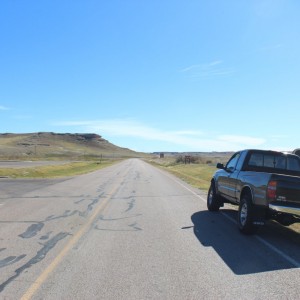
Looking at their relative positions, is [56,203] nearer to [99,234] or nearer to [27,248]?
[99,234]

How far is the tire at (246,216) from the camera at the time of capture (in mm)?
10063

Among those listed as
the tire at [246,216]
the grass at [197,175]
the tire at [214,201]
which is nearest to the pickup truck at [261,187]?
the tire at [246,216]

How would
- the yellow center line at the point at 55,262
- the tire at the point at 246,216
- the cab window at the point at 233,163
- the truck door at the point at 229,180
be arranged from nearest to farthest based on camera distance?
the yellow center line at the point at 55,262
the tire at the point at 246,216
the truck door at the point at 229,180
the cab window at the point at 233,163

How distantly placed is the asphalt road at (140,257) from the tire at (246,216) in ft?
0.70

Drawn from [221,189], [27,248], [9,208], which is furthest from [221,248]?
[9,208]

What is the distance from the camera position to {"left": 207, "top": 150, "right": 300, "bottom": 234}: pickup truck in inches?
377

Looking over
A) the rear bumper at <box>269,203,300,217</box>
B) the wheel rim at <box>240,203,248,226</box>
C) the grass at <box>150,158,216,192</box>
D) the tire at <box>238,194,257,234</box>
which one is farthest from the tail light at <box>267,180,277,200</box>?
the grass at <box>150,158,216,192</box>

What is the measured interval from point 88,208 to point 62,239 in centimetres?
532

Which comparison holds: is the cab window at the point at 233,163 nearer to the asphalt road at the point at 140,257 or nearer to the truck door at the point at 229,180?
the truck door at the point at 229,180

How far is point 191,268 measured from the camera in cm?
701

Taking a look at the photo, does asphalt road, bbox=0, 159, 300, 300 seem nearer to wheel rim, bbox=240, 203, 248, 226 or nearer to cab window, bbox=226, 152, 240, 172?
wheel rim, bbox=240, 203, 248, 226

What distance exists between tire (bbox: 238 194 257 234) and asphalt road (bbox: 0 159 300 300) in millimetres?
212

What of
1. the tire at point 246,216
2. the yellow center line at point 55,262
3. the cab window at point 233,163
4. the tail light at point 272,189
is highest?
the cab window at point 233,163

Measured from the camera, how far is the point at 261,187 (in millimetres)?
9938
